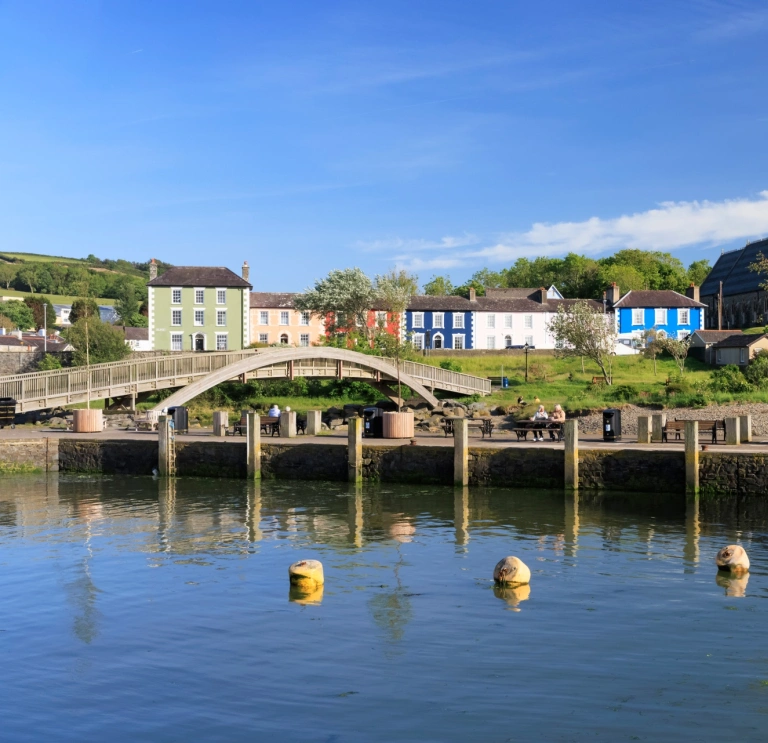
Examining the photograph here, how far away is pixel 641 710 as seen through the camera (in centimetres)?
1175

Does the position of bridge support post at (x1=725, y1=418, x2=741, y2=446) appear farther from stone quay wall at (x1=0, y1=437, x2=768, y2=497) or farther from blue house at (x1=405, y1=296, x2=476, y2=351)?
blue house at (x1=405, y1=296, x2=476, y2=351)

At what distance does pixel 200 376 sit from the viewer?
43.4 m

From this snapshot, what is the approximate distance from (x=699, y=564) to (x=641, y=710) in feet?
28.1

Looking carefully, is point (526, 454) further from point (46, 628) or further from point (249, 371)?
point (249, 371)

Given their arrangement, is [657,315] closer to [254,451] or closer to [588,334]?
[588,334]

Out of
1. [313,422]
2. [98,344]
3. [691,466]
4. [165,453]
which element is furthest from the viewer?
[98,344]

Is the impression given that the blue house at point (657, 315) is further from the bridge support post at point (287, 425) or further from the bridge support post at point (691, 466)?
the bridge support post at point (691, 466)

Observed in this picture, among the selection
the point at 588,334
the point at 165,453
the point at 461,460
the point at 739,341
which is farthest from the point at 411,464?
the point at 739,341

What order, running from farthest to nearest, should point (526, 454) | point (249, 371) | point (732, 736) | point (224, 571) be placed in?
point (249, 371) → point (526, 454) → point (224, 571) → point (732, 736)

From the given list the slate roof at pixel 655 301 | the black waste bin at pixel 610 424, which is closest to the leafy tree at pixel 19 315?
the slate roof at pixel 655 301

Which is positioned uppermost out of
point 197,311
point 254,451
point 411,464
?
point 197,311

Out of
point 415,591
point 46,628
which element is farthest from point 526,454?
point 46,628

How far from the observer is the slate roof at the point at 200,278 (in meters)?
81.7

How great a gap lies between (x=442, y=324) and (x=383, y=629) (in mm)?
75762
